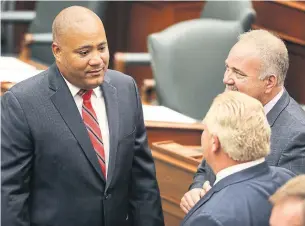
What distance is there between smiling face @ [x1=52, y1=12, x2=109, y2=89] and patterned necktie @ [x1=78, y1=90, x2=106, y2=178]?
40mm

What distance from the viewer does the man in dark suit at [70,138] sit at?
53.6 inches

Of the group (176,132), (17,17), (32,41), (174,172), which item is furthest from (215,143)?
(17,17)

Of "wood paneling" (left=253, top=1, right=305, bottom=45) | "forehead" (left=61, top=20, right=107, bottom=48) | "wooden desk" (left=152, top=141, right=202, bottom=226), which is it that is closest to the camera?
"forehead" (left=61, top=20, right=107, bottom=48)

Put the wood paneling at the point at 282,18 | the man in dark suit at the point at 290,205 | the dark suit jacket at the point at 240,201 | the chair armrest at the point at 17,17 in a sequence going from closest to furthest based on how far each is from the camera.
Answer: the man in dark suit at the point at 290,205 → the dark suit jacket at the point at 240,201 → the wood paneling at the point at 282,18 → the chair armrest at the point at 17,17

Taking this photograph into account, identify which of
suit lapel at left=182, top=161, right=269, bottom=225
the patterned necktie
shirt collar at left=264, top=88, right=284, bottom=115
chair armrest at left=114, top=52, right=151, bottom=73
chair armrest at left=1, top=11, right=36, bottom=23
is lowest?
chair armrest at left=1, top=11, right=36, bottom=23

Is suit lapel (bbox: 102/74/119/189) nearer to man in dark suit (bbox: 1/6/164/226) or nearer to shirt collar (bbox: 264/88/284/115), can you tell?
man in dark suit (bbox: 1/6/164/226)

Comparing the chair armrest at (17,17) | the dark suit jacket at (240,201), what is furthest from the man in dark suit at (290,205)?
the chair armrest at (17,17)

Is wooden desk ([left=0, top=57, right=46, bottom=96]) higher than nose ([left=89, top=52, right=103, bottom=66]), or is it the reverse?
nose ([left=89, top=52, right=103, bottom=66])

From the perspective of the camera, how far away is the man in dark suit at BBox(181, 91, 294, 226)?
117cm

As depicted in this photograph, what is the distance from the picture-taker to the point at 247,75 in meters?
1.47

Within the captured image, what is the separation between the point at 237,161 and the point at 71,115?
13.9 inches

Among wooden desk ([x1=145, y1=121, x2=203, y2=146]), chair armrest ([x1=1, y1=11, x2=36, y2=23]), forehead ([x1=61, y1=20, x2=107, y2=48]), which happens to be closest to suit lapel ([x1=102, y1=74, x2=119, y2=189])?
forehead ([x1=61, y1=20, x2=107, y2=48])

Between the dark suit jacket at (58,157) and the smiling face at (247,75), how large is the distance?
0.67 feet

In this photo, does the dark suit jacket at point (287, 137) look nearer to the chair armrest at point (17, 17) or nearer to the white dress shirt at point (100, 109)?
the white dress shirt at point (100, 109)
